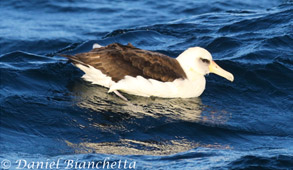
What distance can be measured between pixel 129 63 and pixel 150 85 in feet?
1.85

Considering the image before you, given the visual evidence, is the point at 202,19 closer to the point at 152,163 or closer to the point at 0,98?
the point at 0,98

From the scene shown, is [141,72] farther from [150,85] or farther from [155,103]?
[155,103]

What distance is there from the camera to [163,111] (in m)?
9.73

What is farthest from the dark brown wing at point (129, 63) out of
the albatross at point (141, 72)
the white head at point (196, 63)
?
the white head at point (196, 63)

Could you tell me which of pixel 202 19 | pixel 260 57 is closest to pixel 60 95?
pixel 260 57

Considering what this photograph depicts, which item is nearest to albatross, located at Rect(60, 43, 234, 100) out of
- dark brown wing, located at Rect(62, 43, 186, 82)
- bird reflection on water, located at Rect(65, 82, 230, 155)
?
dark brown wing, located at Rect(62, 43, 186, 82)

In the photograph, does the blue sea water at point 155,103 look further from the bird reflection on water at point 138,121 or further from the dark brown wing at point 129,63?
the dark brown wing at point 129,63

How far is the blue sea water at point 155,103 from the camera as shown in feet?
25.6

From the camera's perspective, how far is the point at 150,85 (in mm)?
10234

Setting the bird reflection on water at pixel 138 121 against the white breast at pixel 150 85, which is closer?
the bird reflection on water at pixel 138 121

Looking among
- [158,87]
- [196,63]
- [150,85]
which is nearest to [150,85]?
[150,85]

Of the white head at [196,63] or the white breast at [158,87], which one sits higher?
the white head at [196,63]

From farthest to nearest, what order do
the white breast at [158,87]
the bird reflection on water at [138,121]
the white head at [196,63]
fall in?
1. the white head at [196,63]
2. the white breast at [158,87]
3. the bird reflection on water at [138,121]

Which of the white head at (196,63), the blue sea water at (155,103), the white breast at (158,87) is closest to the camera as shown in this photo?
the blue sea water at (155,103)
